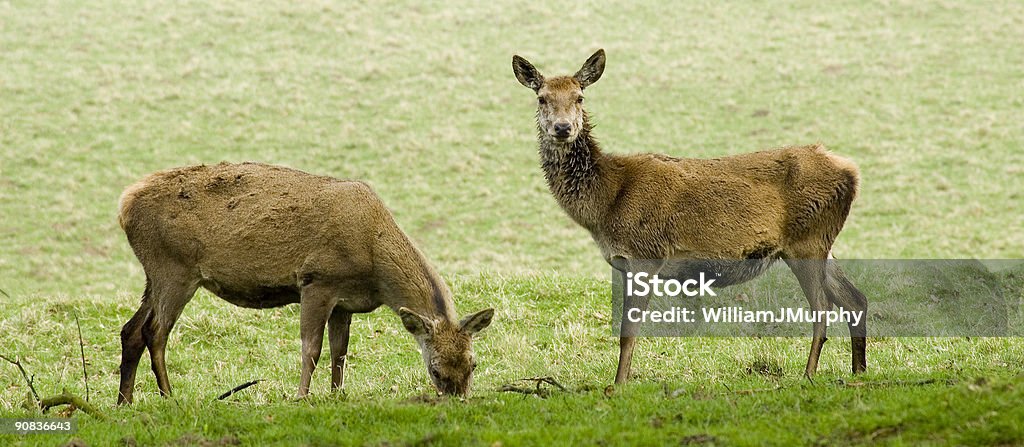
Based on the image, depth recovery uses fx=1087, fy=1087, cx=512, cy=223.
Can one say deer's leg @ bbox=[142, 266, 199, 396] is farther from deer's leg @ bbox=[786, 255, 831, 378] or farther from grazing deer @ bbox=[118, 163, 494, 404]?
deer's leg @ bbox=[786, 255, 831, 378]

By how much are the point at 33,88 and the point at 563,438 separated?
101 feet

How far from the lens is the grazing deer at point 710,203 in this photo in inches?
410

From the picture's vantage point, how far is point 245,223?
10406mm

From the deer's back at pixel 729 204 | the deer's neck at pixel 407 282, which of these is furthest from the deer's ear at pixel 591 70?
the deer's neck at pixel 407 282

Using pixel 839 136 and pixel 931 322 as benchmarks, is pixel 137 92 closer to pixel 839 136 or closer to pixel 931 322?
pixel 839 136

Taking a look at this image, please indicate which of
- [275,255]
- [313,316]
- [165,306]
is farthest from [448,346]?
[165,306]

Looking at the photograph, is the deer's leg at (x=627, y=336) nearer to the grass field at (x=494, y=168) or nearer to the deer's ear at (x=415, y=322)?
the grass field at (x=494, y=168)

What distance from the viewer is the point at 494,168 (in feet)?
96.4

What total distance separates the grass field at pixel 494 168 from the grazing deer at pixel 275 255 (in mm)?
722

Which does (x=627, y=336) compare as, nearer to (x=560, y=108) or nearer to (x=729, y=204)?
(x=729, y=204)

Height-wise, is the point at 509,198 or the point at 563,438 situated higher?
the point at 563,438

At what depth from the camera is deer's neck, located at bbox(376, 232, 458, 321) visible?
10070 mm

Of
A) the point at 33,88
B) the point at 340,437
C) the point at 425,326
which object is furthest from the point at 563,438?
the point at 33,88

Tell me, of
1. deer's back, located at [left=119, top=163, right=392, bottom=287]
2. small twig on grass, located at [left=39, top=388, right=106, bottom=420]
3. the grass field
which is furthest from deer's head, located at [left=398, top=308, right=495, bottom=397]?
small twig on grass, located at [left=39, top=388, right=106, bottom=420]
